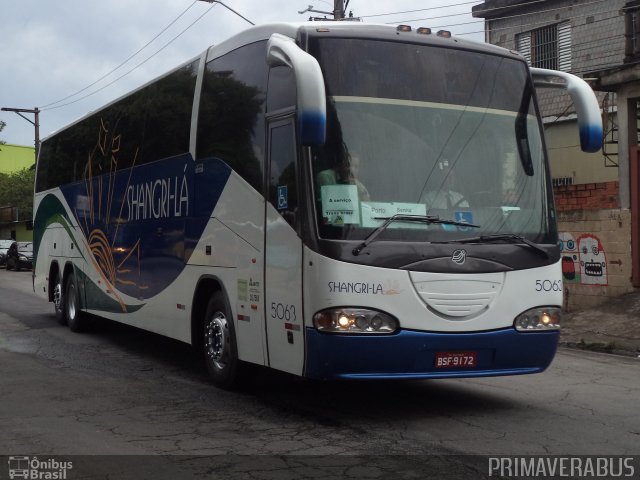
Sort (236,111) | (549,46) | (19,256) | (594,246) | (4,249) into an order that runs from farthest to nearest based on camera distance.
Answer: (4,249), (19,256), (549,46), (594,246), (236,111)

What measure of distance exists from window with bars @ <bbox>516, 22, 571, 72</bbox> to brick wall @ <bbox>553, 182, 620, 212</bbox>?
5917 mm

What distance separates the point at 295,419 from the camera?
7.30 m

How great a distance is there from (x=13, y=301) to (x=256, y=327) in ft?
48.5

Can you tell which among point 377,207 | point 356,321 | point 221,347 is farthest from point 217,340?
point 377,207

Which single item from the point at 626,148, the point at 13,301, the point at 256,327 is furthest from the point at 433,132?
the point at 13,301

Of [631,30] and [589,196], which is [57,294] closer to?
[589,196]

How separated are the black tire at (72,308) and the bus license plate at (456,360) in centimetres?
871

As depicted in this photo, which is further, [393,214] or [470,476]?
[393,214]

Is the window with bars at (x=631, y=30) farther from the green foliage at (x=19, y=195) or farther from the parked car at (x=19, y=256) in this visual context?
the green foliage at (x=19, y=195)

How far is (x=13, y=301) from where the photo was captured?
Answer: 819 inches

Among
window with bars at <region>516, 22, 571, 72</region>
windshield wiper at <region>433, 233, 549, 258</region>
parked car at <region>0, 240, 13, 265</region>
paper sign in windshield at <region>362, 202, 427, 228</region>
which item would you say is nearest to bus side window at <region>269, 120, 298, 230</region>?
paper sign in windshield at <region>362, 202, 427, 228</region>

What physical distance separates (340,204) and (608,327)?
29.9 feet

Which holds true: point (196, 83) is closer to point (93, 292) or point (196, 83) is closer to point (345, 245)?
point (345, 245)

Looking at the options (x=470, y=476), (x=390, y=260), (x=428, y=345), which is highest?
(x=390, y=260)
